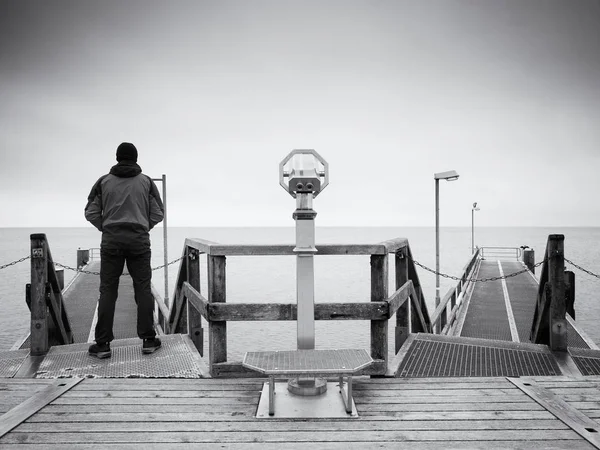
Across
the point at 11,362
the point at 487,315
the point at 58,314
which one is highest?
the point at 58,314

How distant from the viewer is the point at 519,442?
9.99 ft

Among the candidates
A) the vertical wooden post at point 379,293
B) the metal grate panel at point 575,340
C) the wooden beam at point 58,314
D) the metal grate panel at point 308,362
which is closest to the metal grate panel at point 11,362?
the wooden beam at point 58,314

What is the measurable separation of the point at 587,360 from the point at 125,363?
4665 mm

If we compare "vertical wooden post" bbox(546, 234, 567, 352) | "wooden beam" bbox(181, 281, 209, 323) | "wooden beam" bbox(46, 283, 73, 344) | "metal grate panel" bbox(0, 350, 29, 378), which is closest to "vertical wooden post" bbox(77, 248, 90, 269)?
"wooden beam" bbox(46, 283, 73, 344)

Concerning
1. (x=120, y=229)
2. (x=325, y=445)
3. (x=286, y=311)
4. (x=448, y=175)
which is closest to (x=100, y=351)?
(x=120, y=229)

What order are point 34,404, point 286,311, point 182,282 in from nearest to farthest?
point 34,404 < point 286,311 < point 182,282

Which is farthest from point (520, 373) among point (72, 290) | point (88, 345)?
point (72, 290)

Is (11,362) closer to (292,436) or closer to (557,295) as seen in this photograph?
(292,436)

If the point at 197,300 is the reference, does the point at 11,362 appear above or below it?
below

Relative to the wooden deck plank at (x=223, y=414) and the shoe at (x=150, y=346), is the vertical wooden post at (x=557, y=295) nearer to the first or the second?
the wooden deck plank at (x=223, y=414)

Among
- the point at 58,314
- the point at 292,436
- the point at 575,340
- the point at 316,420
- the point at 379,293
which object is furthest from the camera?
the point at 575,340

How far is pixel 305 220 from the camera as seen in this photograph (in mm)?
4043

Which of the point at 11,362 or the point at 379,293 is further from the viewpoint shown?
the point at 11,362

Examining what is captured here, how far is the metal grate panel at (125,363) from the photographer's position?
4480 mm
